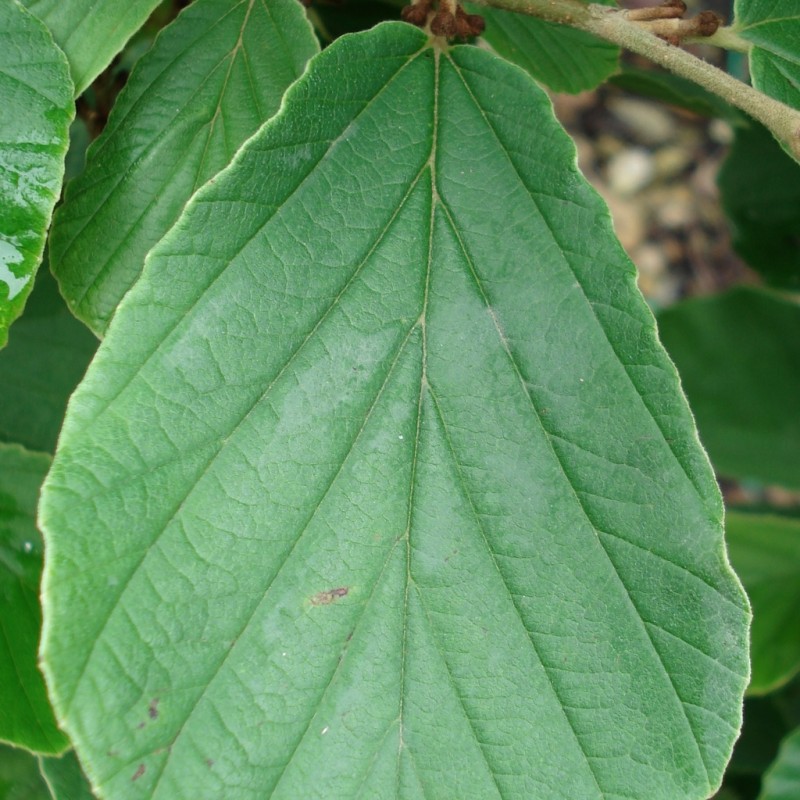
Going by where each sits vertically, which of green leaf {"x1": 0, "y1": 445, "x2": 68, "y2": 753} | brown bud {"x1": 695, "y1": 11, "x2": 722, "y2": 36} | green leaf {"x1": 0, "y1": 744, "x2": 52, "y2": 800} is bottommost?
green leaf {"x1": 0, "y1": 744, "x2": 52, "y2": 800}

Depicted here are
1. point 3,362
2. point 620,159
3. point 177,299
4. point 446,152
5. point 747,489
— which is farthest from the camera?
point 620,159

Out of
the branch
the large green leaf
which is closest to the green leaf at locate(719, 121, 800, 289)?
the branch

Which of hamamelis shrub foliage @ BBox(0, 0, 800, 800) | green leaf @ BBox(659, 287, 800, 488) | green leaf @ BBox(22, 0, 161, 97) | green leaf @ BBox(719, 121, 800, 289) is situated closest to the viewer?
hamamelis shrub foliage @ BBox(0, 0, 800, 800)

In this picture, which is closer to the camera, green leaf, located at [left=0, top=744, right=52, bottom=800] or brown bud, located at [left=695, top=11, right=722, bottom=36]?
brown bud, located at [left=695, top=11, right=722, bottom=36]

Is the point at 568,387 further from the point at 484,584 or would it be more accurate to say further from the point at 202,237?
the point at 202,237

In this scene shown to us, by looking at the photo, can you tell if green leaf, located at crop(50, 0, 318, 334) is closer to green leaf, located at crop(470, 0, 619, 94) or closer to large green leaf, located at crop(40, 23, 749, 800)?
large green leaf, located at crop(40, 23, 749, 800)

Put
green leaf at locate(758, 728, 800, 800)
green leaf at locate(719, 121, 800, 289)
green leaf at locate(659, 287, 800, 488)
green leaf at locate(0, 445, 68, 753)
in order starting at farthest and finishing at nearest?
green leaf at locate(659, 287, 800, 488) → green leaf at locate(719, 121, 800, 289) → green leaf at locate(758, 728, 800, 800) → green leaf at locate(0, 445, 68, 753)

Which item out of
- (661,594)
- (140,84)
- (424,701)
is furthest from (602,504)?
(140,84)
